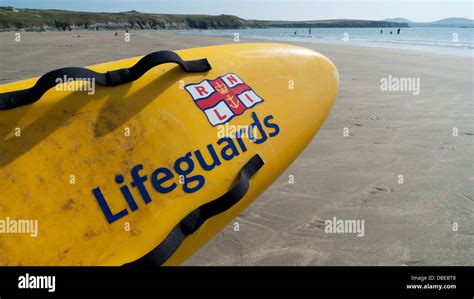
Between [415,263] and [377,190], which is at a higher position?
[377,190]

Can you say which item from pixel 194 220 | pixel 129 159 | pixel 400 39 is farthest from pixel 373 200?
pixel 400 39

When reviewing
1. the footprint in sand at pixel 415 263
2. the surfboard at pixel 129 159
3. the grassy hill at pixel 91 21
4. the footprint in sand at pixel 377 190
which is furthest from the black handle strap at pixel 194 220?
the grassy hill at pixel 91 21

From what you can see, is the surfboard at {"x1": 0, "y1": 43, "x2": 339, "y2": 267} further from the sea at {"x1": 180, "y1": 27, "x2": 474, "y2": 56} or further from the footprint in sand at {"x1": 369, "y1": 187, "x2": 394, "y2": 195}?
the sea at {"x1": 180, "y1": 27, "x2": 474, "y2": 56}

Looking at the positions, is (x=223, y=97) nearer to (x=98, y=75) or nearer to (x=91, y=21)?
(x=98, y=75)

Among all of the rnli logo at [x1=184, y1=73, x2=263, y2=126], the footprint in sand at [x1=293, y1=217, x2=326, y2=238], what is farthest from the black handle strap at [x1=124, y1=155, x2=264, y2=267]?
the footprint in sand at [x1=293, y1=217, x2=326, y2=238]

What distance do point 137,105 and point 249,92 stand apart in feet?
2.23

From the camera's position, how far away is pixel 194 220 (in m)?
1.55

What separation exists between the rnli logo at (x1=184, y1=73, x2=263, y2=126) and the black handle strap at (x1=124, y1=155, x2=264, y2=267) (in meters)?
0.29

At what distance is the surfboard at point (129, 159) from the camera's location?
4.44 ft

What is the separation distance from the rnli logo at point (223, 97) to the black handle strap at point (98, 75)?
0.12 meters

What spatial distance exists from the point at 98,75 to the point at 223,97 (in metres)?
0.64

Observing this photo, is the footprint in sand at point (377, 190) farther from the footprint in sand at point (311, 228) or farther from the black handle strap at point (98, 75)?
the black handle strap at point (98, 75)

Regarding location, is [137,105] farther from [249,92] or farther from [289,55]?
[289,55]

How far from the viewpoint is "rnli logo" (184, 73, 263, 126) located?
6.21 feet
